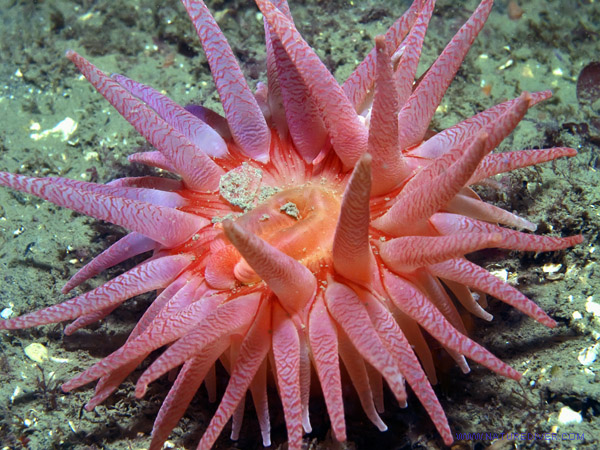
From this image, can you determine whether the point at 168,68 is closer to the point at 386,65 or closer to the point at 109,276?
the point at 109,276

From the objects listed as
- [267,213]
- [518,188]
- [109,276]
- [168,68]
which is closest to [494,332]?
[518,188]

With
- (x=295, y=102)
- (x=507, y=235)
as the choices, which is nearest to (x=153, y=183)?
(x=295, y=102)

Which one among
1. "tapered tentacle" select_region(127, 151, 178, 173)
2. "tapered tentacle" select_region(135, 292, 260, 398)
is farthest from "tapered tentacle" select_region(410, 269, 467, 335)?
"tapered tentacle" select_region(127, 151, 178, 173)

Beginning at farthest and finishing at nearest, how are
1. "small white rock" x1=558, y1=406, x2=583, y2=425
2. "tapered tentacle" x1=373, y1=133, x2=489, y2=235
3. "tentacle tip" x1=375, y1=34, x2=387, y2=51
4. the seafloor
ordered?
the seafloor
"small white rock" x1=558, y1=406, x2=583, y2=425
"tentacle tip" x1=375, y1=34, x2=387, y2=51
"tapered tentacle" x1=373, y1=133, x2=489, y2=235

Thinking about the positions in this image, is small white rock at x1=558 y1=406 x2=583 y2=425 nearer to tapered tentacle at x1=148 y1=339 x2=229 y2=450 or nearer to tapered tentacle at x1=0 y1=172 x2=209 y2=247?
tapered tentacle at x1=148 y1=339 x2=229 y2=450

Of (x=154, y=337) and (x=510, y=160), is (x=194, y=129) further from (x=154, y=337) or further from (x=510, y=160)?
(x=510, y=160)

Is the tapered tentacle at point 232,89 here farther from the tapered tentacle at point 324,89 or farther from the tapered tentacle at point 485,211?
the tapered tentacle at point 485,211

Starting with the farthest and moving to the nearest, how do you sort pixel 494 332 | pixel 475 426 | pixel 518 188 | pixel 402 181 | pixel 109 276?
1. pixel 109 276
2. pixel 518 188
3. pixel 494 332
4. pixel 475 426
5. pixel 402 181
